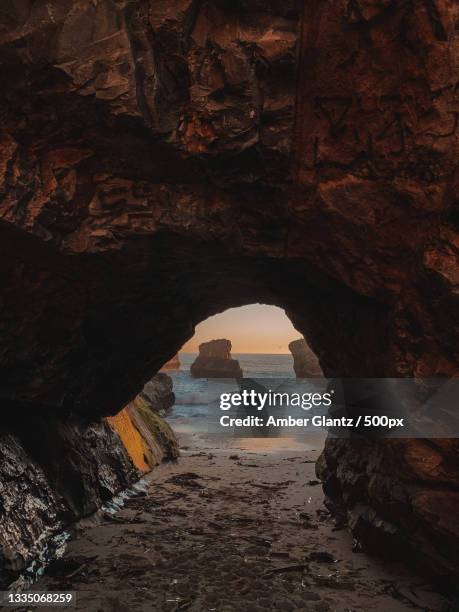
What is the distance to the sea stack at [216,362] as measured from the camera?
2977 inches

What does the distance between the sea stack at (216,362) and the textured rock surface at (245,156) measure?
69855mm

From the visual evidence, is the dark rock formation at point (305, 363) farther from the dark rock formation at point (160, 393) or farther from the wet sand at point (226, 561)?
the wet sand at point (226, 561)

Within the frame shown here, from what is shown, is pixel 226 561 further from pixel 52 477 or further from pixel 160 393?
pixel 160 393

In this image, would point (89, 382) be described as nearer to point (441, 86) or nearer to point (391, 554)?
point (391, 554)

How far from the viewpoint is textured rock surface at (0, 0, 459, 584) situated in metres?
4.37

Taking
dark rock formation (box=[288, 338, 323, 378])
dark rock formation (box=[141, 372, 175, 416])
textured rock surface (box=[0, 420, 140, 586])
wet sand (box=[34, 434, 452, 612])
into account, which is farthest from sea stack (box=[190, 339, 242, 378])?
textured rock surface (box=[0, 420, 140, 586])

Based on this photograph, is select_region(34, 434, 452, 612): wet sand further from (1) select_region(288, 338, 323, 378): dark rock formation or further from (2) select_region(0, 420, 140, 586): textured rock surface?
(1) select_region(288, 338, 323, 378): dark rock formation

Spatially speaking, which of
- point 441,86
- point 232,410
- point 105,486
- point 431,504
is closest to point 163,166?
point 441,86

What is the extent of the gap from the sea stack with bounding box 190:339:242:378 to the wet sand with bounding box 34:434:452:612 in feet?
215

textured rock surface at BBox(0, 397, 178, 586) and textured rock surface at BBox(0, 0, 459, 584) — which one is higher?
textured rock surface at BBox(0, 0, 459, 584)

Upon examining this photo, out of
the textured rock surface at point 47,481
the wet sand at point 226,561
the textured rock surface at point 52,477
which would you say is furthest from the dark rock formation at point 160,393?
the wet sand at point 226,561

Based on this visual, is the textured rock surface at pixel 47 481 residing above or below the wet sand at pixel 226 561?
above

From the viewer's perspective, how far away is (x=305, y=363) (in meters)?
62.8

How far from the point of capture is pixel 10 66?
4316 mm
